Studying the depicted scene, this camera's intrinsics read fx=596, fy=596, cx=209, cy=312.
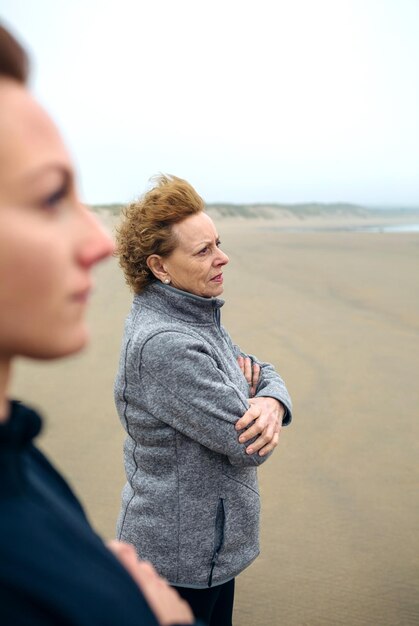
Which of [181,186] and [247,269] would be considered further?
[247,269]

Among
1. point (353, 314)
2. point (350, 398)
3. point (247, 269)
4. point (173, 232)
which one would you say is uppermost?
point (173, 232)

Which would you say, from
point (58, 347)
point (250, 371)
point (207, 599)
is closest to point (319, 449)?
point (250, 371)

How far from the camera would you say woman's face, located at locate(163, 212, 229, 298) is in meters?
1.92

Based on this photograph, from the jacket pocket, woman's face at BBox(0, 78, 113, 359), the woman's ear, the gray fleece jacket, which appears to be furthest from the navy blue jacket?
the woman's ear

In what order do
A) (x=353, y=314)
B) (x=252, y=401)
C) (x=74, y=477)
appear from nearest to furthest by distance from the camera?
(x=252, y=401) < (x=74, y=477) < (x=353, y=314)

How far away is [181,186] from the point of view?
1.93m

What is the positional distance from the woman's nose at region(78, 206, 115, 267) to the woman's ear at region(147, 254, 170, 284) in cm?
117

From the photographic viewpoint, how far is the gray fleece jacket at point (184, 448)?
65.8 inches

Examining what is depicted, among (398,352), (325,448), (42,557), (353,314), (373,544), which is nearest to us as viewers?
(42,557)

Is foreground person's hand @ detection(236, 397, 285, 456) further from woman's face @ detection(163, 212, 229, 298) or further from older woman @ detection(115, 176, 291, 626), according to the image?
woman's face @ detection(163, 212, 229, 298)

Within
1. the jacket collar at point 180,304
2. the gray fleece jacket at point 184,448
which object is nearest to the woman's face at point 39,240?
the gray fleece jacket at point 184,448

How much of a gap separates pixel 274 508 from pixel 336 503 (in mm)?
412

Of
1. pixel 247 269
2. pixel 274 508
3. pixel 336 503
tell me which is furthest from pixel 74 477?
pixel 247 269

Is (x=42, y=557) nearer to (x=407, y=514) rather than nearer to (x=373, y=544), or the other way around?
(x=373, y=544)
